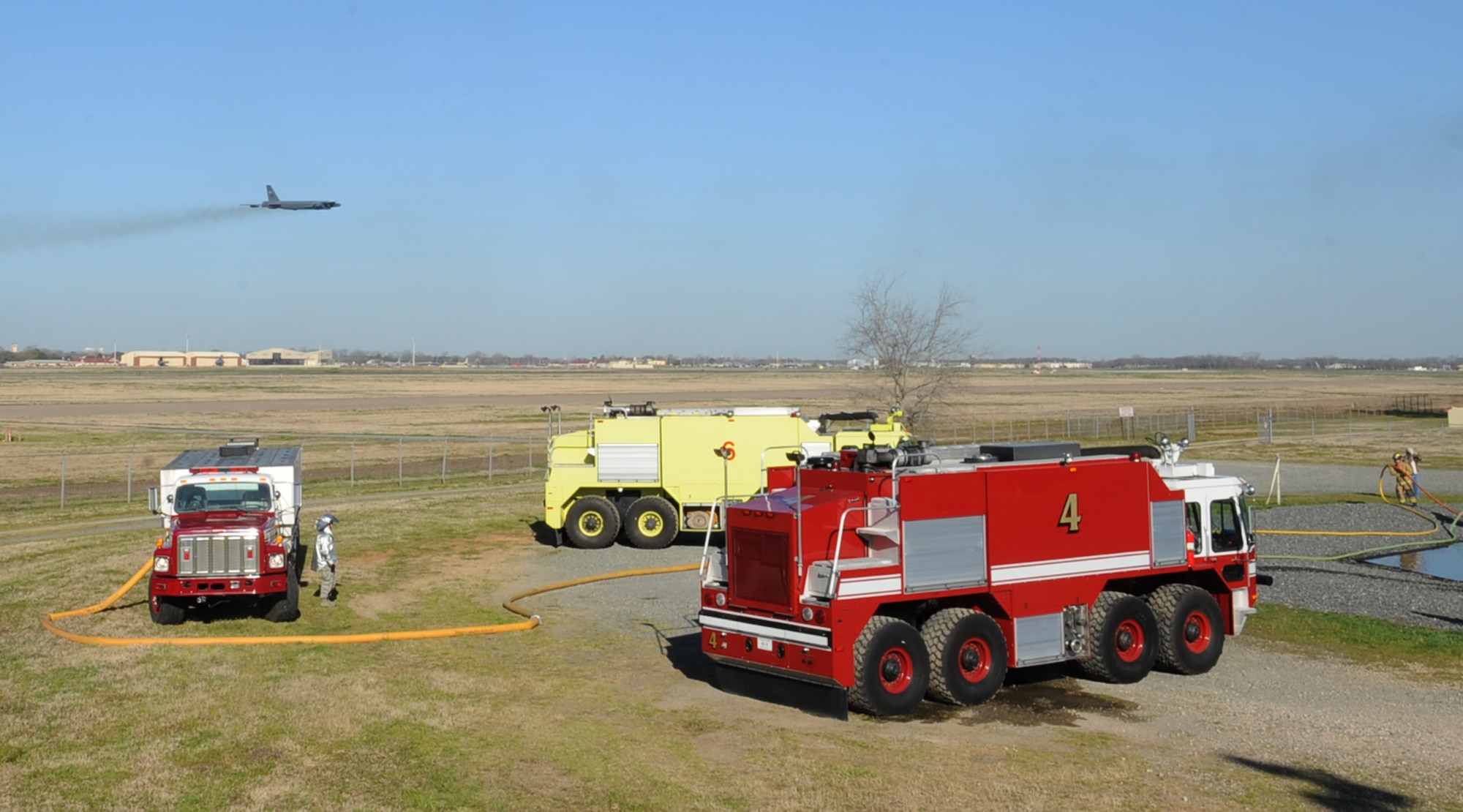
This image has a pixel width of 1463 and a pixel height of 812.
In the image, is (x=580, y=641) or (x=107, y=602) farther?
(x=107, y=602)

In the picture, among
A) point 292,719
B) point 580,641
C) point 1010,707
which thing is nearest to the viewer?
point 292,719

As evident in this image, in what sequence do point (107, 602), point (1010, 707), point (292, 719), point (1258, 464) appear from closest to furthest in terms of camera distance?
point (292, 719) < point (1010, 707) < point (107, 602) < point (1258, 464)

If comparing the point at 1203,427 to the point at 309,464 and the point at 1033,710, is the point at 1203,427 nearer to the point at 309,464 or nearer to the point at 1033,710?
the point at 309,464

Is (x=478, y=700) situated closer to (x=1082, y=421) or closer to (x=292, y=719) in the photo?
(x=292, y=719)

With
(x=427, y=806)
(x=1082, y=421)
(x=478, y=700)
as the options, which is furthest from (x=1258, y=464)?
(x=427, y=806)

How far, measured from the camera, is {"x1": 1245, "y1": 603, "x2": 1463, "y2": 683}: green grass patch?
56.9ft

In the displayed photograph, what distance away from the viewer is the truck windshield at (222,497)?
20375 mm

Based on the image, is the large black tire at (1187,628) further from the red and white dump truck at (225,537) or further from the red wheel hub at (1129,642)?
the red and white dump truck at (225,537)

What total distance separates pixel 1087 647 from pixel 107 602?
14975mm

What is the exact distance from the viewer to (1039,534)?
15.1 metres

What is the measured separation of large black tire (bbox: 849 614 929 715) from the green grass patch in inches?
282

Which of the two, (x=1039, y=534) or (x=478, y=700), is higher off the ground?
(x=1039, y=534)

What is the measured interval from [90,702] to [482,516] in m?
20.3

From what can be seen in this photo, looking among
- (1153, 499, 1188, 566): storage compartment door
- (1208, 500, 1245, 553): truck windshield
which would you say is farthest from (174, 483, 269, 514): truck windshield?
(1208, 500, 1245, 553): truck windshield
